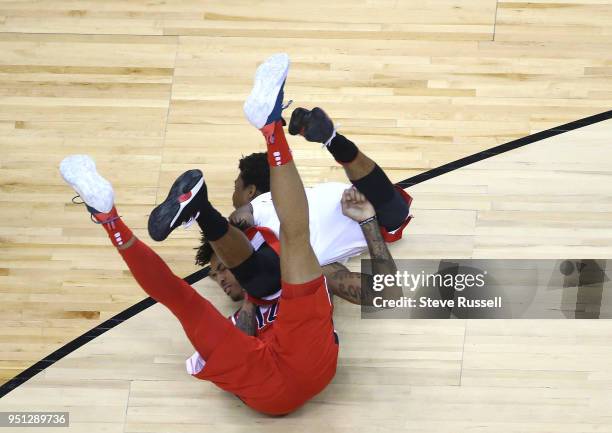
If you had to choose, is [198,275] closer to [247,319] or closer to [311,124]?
[247,319]

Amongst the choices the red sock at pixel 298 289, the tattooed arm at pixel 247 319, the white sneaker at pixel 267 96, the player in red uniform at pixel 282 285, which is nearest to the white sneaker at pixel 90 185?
the player in red uniform at pixel 282 285

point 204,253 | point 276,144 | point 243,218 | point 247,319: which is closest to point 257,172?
point 243,218

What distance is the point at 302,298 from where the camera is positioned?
10.7 ft

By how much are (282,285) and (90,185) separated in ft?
2.18

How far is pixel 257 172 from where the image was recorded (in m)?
3.86

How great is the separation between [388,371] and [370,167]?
0.71 metres

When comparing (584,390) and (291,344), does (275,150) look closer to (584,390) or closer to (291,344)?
(291,344)

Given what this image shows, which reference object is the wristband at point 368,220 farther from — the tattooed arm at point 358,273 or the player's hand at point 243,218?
the player's hand at point 243,218

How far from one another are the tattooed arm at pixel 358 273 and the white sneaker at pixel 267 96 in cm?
64

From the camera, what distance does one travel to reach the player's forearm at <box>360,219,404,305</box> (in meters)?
3.71

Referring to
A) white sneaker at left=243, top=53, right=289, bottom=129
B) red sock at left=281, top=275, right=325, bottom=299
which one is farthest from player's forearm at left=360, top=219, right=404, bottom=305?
white sneaker at left=243, top=53, right=289, bottom=129

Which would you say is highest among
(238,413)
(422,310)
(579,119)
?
(579,119)

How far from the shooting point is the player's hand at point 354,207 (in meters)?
3.69

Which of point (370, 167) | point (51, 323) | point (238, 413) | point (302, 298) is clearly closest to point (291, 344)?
point (302, 298)
